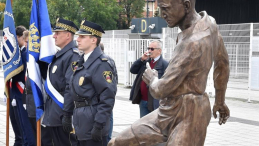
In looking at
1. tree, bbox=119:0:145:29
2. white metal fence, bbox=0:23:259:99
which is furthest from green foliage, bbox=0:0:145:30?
white metal fence, bbox=0:23:259:99

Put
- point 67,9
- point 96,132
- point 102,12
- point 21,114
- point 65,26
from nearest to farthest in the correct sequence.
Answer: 1. point 96,132
2. point 65,26
3. point 21,114
4. point 67,9
5. point 102,12

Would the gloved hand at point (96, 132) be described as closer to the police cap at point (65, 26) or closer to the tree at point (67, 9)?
the police cap at point (65, 26)

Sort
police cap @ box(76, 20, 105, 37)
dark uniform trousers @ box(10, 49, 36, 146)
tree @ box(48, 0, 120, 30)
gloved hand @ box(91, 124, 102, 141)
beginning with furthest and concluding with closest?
tree @ box(48, 0, 120, 30) → dark uniform trousers @ box(10, 49, 36, 146) → police cap @ box(76, 20, 105, 37) → gloved hand @ box(91, 124, 102, 141)

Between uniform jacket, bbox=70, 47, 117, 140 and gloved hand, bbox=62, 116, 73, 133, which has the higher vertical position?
uniform jacket, bbox=70, 47, 117, 140

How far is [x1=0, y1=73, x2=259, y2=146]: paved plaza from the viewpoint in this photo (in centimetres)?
873

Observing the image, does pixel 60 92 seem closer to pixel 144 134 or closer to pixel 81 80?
pixel 81 80

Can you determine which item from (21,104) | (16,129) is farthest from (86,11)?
(21,104)

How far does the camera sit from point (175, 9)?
3945 mm

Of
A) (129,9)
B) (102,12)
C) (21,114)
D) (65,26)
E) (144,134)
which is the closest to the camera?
(144,134)

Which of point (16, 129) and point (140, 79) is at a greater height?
point (140, 79)

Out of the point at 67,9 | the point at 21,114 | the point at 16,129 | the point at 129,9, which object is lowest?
the point at 16,129

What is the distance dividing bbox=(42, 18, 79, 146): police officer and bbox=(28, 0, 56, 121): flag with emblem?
233 mm

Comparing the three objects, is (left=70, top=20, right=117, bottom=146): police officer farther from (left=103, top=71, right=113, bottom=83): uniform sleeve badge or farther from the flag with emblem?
the flag with emblem

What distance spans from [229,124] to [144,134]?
6.73 metres
